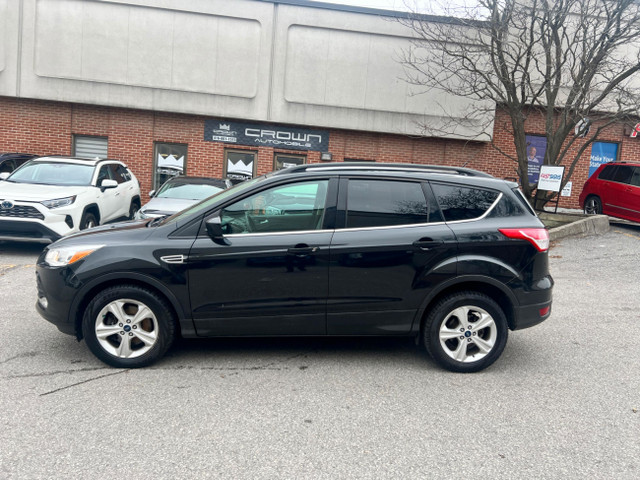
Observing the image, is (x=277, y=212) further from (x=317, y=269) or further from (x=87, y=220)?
(x=87, y=220)

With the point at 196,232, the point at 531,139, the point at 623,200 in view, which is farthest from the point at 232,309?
the point at 531,139

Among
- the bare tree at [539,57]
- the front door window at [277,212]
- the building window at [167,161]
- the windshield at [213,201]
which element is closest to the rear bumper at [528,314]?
the front door window at [277,212]

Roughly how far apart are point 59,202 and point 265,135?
27.7 feet

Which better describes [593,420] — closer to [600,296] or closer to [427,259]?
[427,259]

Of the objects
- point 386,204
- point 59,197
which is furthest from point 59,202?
point 386,204

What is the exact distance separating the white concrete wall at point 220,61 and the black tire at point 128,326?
12546 mm

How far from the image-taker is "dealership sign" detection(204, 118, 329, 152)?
1700 centimetres

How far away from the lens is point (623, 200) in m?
14.5

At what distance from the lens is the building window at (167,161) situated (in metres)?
17.1

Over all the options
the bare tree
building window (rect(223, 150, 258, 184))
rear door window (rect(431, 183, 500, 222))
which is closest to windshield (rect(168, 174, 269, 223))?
rear door window (rect(431, 183, 500, 222))

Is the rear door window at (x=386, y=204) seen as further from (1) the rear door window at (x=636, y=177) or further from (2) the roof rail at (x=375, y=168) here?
(1) the rear door window at (x=636, y=177)

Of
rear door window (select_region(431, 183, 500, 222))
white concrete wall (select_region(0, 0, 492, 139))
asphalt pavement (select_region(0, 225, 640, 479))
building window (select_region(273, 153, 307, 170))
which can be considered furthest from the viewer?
building window (select_region(273, 153, 307, 170))

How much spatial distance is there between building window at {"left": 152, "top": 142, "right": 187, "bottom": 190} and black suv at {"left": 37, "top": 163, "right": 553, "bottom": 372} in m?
12.6

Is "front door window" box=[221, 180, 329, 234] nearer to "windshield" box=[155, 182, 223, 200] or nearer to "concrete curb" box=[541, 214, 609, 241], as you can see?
"windshield" box=[155, 182, 223, 200]
